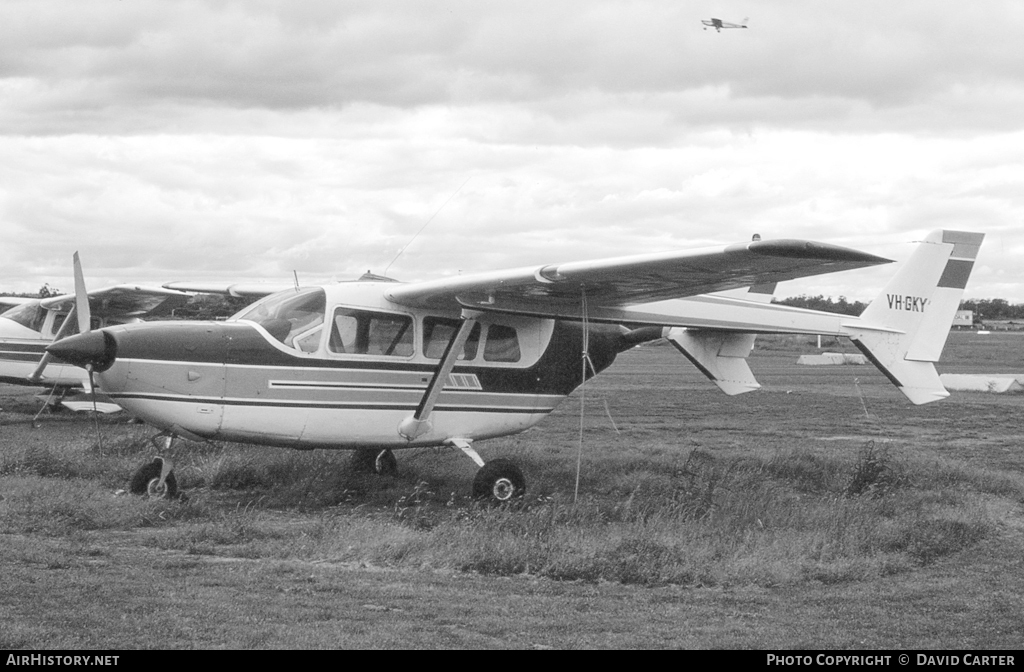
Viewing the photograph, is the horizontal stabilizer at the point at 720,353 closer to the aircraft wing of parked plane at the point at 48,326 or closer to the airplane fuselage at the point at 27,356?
the aircraft wing of parked plane at the point at 48,326

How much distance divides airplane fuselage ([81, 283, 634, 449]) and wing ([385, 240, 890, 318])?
0.50 meters

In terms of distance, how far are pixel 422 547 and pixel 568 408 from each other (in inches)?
736

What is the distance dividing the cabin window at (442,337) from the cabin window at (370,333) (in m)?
0.20

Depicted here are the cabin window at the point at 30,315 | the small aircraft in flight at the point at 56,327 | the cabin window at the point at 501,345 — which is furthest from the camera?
the cabin window at the point at 30,315

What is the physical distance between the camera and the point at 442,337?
41.5ft

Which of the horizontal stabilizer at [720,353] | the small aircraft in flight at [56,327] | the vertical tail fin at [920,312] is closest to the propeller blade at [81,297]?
the horizontal stabilizer at [720,353]

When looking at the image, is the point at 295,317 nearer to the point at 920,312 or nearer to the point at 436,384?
the point at 436,384

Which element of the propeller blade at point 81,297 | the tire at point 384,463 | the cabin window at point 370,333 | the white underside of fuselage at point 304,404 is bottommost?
the tire at point 384,463

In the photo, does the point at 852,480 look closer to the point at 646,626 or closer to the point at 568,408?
the point at 646,626

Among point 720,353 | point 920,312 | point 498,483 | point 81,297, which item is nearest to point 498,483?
point 498,483

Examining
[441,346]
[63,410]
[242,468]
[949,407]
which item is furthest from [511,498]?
[949,407]

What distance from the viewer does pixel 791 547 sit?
30.4 feet

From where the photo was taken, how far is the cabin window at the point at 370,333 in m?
11.9

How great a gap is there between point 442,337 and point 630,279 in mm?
2614
